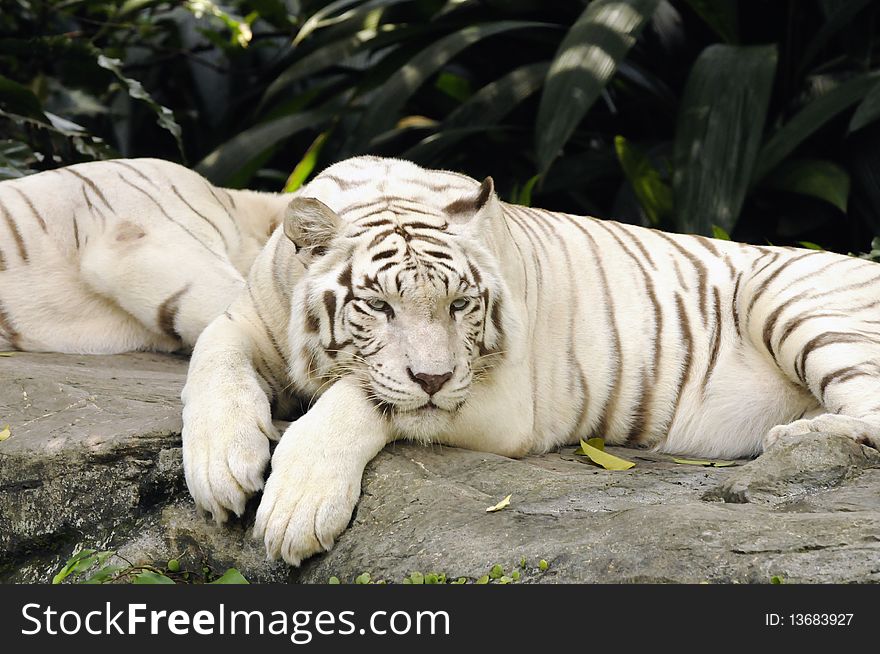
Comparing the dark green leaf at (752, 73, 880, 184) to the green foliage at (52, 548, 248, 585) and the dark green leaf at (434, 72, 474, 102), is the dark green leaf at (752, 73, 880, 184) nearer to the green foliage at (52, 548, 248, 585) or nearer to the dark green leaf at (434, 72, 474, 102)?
the dark green leaf at (434, 72, 474, 102)

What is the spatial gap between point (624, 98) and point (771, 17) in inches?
33.1

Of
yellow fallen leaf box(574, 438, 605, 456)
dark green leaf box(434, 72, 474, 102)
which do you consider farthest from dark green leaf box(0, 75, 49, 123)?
yellow fallen leaf box(574, 438, 605, 456)

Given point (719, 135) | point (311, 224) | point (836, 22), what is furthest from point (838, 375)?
point (836, 22)

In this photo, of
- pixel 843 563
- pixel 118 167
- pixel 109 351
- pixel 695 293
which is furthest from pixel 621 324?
pixel 118 167

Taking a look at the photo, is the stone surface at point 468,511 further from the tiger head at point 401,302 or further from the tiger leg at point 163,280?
the tiger leg at point 163,280

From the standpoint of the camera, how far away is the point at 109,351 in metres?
3.77

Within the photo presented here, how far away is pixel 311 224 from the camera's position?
8.41 ft

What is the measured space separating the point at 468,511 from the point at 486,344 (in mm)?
530

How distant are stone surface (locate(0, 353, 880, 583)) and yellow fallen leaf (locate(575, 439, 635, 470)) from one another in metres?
0.06

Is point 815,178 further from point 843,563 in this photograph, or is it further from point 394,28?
point 843,563

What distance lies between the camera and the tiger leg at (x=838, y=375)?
251 cm

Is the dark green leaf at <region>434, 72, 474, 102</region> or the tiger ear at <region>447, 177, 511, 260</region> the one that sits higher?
the tiger ear at <region>447, 177, 511, 260</region>

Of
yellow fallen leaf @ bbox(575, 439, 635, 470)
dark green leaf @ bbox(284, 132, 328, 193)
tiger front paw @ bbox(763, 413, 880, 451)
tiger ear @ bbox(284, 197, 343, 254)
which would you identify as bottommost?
dark green leaf @ bbox(284, 132, 328, 193)

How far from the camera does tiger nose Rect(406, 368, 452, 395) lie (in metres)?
2.38
